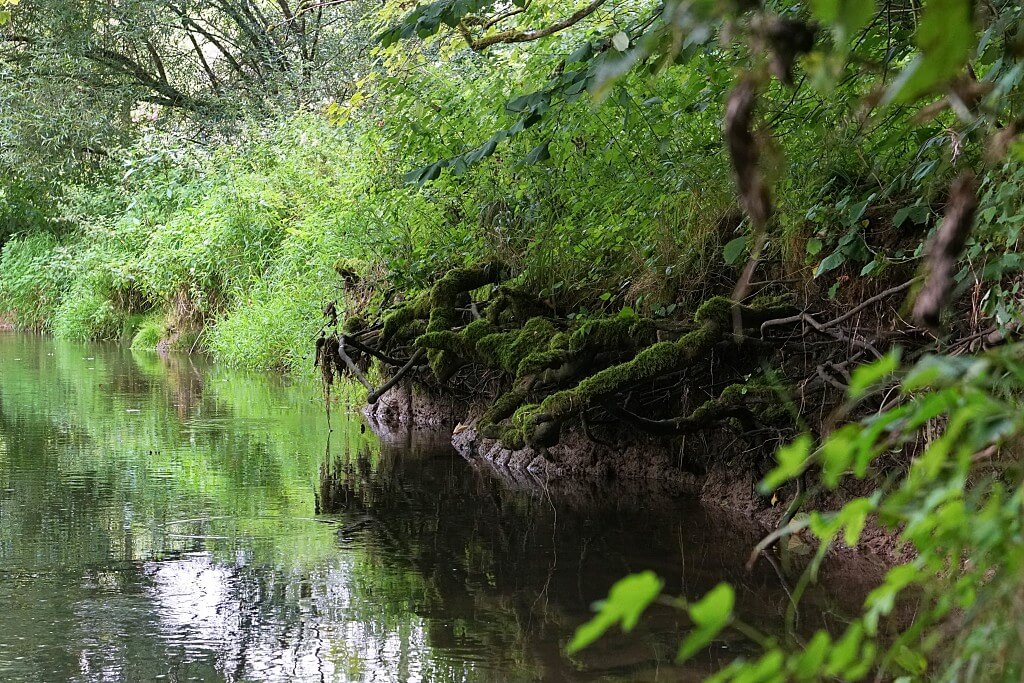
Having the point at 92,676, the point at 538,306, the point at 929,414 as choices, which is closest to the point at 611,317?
the point at 538,306

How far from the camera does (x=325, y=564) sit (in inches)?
196

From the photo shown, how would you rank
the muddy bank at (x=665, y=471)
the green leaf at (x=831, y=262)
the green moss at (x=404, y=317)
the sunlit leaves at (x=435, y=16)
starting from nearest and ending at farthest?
the sunlit leaves at (x=435, y=16), the green leaf at (x=831, y=262), the muddy bank at (x=665, y=471), the green moss at (x=404, y=317)

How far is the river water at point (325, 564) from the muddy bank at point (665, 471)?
0.52 ft

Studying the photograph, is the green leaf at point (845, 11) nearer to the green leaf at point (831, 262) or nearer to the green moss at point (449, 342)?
the green leaf at point (831, 262)

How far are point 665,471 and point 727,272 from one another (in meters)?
Answer: 1.24

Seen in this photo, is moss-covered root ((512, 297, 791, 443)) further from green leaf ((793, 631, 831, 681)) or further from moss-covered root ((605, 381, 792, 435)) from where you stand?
green leaf ((793, 631, 831, 681))

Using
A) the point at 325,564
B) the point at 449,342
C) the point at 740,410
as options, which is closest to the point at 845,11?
the point at 325,564

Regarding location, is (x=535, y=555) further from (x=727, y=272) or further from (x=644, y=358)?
(x=727, y=272)

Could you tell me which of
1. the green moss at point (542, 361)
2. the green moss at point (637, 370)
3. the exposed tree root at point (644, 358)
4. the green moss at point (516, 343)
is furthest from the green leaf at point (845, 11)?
the green moss at point (516, 343)

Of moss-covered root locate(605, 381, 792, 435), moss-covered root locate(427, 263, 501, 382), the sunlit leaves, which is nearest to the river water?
moss-covered root locate(605, 381, 792, 435)

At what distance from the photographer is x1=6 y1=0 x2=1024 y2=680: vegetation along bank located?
1.30m

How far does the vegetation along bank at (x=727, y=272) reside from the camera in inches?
51.3

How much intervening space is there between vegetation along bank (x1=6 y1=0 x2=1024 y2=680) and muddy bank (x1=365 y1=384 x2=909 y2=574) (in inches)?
1.0

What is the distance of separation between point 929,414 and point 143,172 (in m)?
20.4
